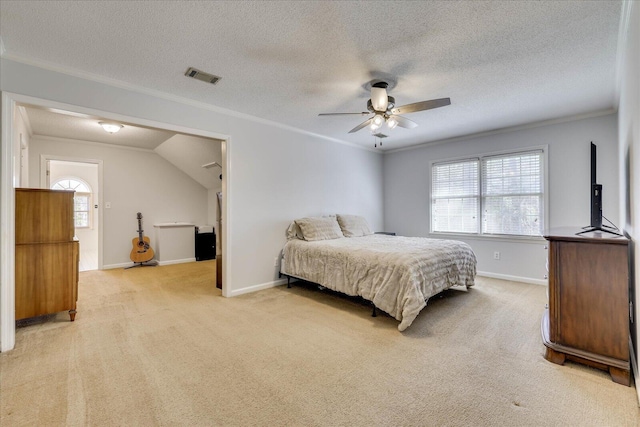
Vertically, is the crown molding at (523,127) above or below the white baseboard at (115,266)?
above

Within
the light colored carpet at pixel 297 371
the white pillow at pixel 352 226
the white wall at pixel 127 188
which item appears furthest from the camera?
the white wall at pixel 127 188

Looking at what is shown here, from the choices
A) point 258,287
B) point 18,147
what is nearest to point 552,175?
point 258,287

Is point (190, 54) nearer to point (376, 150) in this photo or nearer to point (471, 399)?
point (471, 399)

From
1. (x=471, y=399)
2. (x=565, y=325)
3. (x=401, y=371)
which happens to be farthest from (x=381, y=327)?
(x=565, y=325)

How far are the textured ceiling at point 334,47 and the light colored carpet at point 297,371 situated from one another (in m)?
2.42

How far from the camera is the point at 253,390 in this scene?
177cm

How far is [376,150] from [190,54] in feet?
14.1

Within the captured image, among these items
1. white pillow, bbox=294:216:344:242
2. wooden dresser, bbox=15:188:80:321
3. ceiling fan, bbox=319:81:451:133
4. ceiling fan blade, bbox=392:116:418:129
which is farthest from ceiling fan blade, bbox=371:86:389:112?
wooden dresser, bbox=15:188:80:321

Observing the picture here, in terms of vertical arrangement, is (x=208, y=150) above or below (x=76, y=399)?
above

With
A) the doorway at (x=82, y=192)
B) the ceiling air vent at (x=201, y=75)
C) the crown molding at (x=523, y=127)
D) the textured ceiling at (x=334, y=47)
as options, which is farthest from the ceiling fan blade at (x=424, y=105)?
the doorway at (x=82, y=192)

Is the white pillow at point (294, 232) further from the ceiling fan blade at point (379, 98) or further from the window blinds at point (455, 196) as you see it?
the window blinds at point (455, 196)

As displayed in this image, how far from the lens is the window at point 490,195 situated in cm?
427

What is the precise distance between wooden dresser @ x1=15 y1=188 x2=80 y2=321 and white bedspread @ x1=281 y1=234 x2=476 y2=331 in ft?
7.98

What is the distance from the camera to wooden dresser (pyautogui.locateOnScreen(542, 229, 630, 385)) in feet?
6.01
